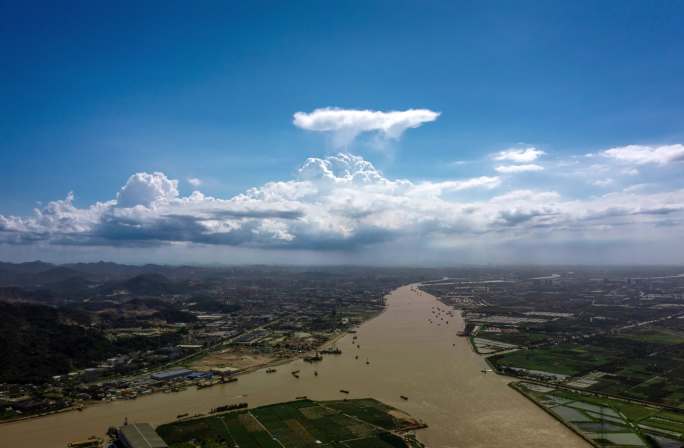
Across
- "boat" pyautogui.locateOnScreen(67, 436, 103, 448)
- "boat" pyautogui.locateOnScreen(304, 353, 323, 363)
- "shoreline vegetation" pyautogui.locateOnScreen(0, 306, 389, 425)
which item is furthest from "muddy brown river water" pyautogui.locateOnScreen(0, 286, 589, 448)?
"boat" pyautogui.locateOnScreen(67, 436, 103, 448)

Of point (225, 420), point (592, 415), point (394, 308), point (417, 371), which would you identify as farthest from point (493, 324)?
point (225, 420)

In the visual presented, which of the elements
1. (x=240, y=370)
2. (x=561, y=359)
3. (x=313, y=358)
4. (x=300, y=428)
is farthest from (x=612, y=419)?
(x=240, y=370)

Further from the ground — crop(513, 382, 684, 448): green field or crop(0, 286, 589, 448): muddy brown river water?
crop(513, 382, 684, 448): green field

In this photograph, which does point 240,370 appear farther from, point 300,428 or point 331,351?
point 300,428

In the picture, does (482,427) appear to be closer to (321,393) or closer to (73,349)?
(321,393)

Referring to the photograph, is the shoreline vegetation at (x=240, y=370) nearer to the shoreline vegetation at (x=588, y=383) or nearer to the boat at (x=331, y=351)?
the boat at (x=331, y=351)

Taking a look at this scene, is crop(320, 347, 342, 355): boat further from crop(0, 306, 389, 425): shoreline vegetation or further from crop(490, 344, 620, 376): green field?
crop(490, 344, 620, 376): green field

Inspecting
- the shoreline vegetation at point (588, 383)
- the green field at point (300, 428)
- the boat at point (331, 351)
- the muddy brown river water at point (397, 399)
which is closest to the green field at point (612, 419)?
the shoreline vegetation at point (588, 383)
